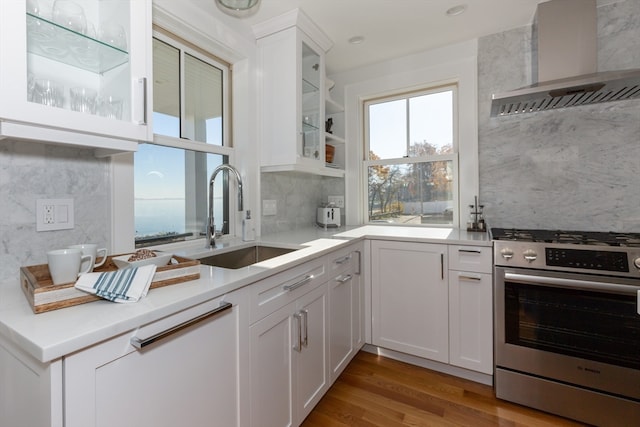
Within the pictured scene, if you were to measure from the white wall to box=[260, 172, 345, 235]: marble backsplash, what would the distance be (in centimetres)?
24

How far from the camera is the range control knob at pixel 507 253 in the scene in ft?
5.41

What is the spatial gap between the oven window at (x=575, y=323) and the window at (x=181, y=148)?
6.11ft

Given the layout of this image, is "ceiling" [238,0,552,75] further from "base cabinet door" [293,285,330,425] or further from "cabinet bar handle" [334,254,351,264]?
"base cabinet door" [293,285,330,425]

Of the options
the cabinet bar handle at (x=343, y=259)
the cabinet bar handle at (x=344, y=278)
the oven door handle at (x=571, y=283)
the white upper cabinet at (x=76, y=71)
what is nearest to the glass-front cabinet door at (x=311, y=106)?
the cabinet bar handle at (x=343, y=259)

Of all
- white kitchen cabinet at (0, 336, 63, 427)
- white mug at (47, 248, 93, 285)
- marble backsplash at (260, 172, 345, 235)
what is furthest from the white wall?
white kitchen cabinet at (0, 336, 63, 427)

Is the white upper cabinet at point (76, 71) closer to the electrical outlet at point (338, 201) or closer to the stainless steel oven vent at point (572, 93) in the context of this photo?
the stainless steel oven vent at point (572, 93)

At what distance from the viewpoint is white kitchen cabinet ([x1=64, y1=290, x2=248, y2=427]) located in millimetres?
665

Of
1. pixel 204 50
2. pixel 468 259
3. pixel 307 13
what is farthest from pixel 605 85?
pixel 204 50

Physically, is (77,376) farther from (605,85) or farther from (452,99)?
(452,99)

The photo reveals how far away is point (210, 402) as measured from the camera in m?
0.96

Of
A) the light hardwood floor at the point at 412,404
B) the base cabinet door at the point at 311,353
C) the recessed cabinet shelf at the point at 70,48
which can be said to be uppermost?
the recessed cabinet shelf at the point at 70,48

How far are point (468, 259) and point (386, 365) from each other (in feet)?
3.08

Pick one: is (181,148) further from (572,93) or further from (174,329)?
(572,93)

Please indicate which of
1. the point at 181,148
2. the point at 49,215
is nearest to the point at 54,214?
the point at 49,215
